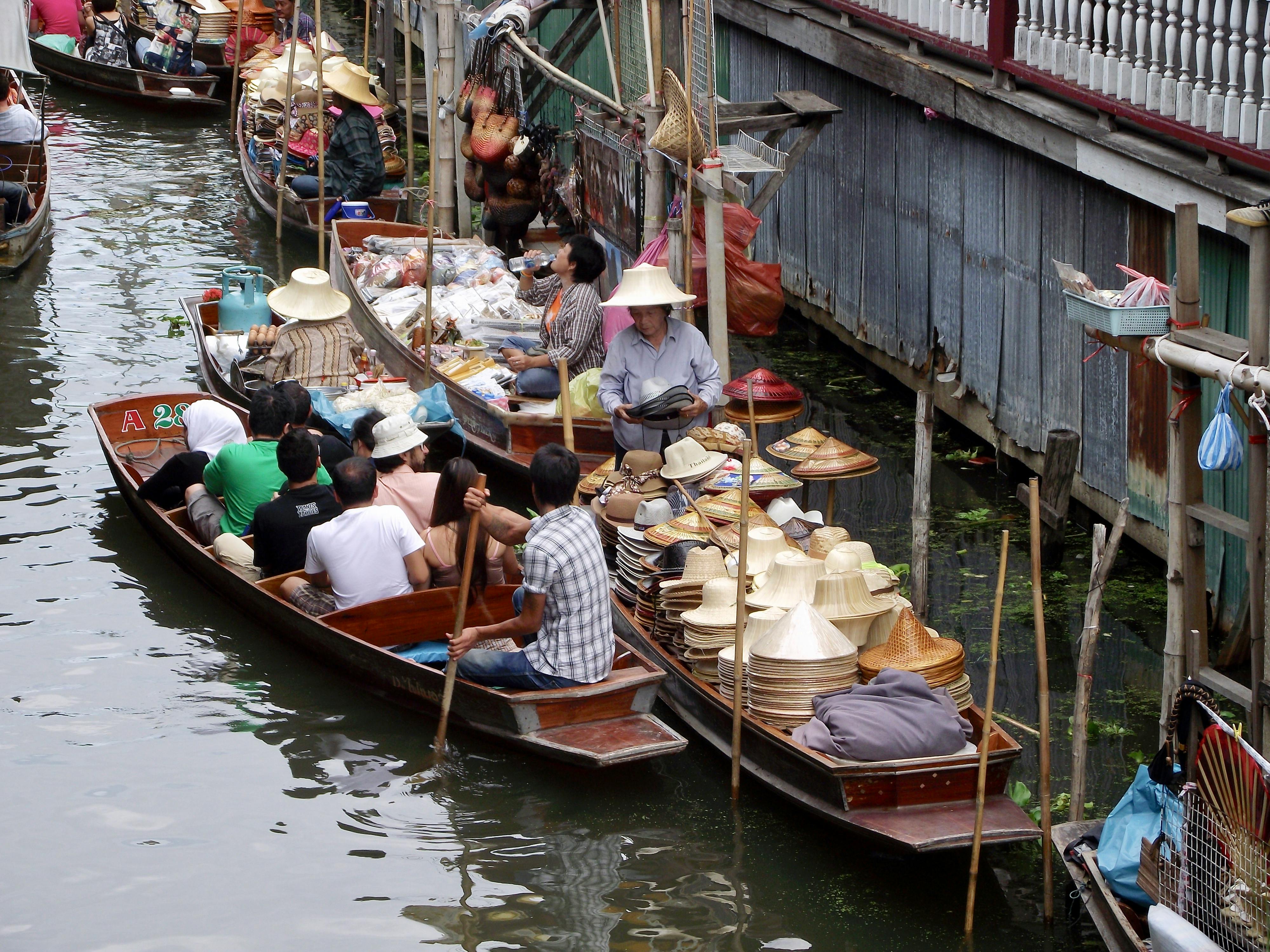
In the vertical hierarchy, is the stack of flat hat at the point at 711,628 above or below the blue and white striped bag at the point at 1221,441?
below

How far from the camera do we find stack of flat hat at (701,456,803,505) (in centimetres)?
786

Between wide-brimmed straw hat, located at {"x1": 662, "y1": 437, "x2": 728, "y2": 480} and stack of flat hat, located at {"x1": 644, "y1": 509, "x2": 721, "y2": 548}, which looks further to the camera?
wide-brimmed straw hat, located at {"x1": 662, "y1": 437, "x2": 728, "y2": 480}

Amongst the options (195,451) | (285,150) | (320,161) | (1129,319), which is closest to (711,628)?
(1129,319)

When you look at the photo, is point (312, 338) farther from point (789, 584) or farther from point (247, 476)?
point (789, 584)

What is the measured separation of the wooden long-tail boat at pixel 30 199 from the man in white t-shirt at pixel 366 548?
328 inches

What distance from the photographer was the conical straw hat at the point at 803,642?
19.9ft

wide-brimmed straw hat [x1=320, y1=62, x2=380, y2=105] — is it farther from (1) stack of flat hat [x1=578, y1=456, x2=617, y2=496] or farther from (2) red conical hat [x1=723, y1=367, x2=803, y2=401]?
(2) red conical hat [x1=723, y1=367, x2=803, y2=401]

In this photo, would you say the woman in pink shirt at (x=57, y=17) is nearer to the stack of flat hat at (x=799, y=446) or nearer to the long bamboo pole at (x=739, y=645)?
the stack of flat hat at (x=799, y=446)

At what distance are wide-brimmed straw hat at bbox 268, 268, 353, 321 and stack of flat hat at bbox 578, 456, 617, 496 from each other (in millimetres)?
2920

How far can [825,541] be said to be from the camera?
7172mm

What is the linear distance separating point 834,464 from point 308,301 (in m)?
4.58

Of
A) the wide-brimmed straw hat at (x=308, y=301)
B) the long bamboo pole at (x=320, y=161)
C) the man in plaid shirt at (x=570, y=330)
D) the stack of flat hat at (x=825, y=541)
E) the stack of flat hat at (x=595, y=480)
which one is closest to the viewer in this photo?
the stack of flat hat at (x=825, y=541)

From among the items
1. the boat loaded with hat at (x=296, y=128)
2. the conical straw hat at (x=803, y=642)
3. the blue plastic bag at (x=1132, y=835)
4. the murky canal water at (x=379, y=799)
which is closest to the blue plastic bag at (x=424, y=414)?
the murky canal water at (x=379, y=799)

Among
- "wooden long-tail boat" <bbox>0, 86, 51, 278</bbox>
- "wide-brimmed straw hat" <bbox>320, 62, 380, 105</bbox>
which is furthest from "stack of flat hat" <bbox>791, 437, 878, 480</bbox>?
"wooden long-tail boat" <bbox>0, 86, 51, 278</bbox>
